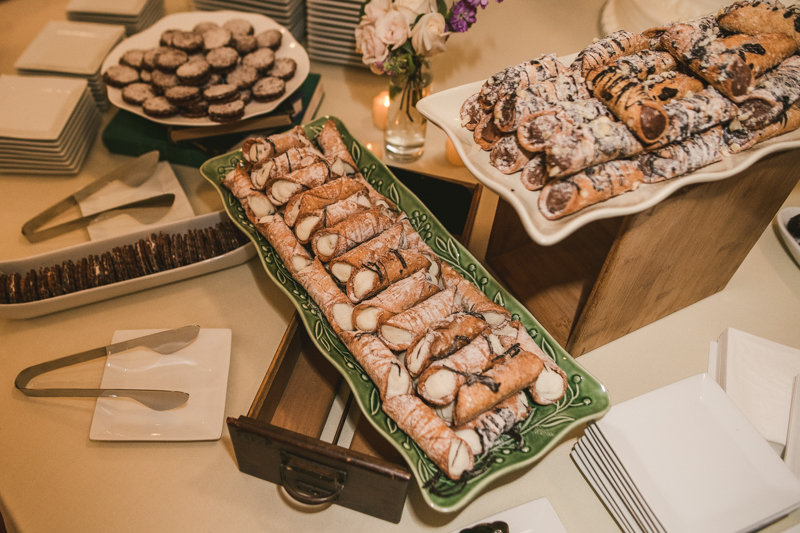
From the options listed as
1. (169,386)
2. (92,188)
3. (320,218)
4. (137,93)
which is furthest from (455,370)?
(137,93)

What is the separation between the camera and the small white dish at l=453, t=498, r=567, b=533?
39.6 inches

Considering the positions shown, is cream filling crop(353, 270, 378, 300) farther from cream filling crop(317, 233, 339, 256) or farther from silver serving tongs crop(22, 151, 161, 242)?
silver serving tongs crop(22, 151, 161, 242)

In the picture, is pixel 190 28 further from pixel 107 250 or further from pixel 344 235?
pixel 344 235

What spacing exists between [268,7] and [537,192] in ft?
5.34

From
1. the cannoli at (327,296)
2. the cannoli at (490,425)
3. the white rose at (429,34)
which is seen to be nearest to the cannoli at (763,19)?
the white rose at (429,34)

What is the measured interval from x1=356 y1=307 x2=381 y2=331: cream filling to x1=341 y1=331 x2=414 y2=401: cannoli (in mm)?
29

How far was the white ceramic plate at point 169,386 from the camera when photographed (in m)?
1.15

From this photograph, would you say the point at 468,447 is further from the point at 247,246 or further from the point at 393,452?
the point at 247,246

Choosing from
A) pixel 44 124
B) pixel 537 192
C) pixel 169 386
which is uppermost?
pixel 537 192

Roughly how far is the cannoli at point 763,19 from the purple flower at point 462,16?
631 millimetres

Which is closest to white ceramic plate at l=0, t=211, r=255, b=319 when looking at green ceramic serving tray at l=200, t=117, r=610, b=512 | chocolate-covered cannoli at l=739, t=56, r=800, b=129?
green ceramic serving tray at l=200, t=117, r=610, b=512

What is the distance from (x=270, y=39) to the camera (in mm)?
1871

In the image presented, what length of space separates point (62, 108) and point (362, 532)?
1630 millimetres

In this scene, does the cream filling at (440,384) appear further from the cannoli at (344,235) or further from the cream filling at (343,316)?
the cannoli at (344,235)
